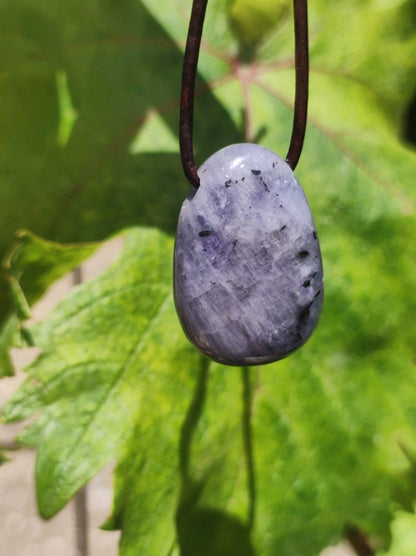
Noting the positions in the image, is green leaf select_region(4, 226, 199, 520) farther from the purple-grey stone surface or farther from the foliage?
the purple-grey stone surface

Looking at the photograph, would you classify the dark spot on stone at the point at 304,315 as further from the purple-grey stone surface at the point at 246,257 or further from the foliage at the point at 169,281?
the foliage at the point at 169,281

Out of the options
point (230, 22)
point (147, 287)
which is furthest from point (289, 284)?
point (230, 22)

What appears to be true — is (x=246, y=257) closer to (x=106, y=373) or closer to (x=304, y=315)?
(x=304, y=315)

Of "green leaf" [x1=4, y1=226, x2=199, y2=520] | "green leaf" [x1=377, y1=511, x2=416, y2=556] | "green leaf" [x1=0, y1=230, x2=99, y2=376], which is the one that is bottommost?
"green leaf" [x1=377, y1=511, x2=416, y2=556]

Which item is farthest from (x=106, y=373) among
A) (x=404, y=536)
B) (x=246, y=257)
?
(x=404, y=536)

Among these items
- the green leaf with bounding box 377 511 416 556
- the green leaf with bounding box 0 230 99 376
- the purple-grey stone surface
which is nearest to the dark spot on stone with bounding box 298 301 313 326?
the purple-grey stone surface
